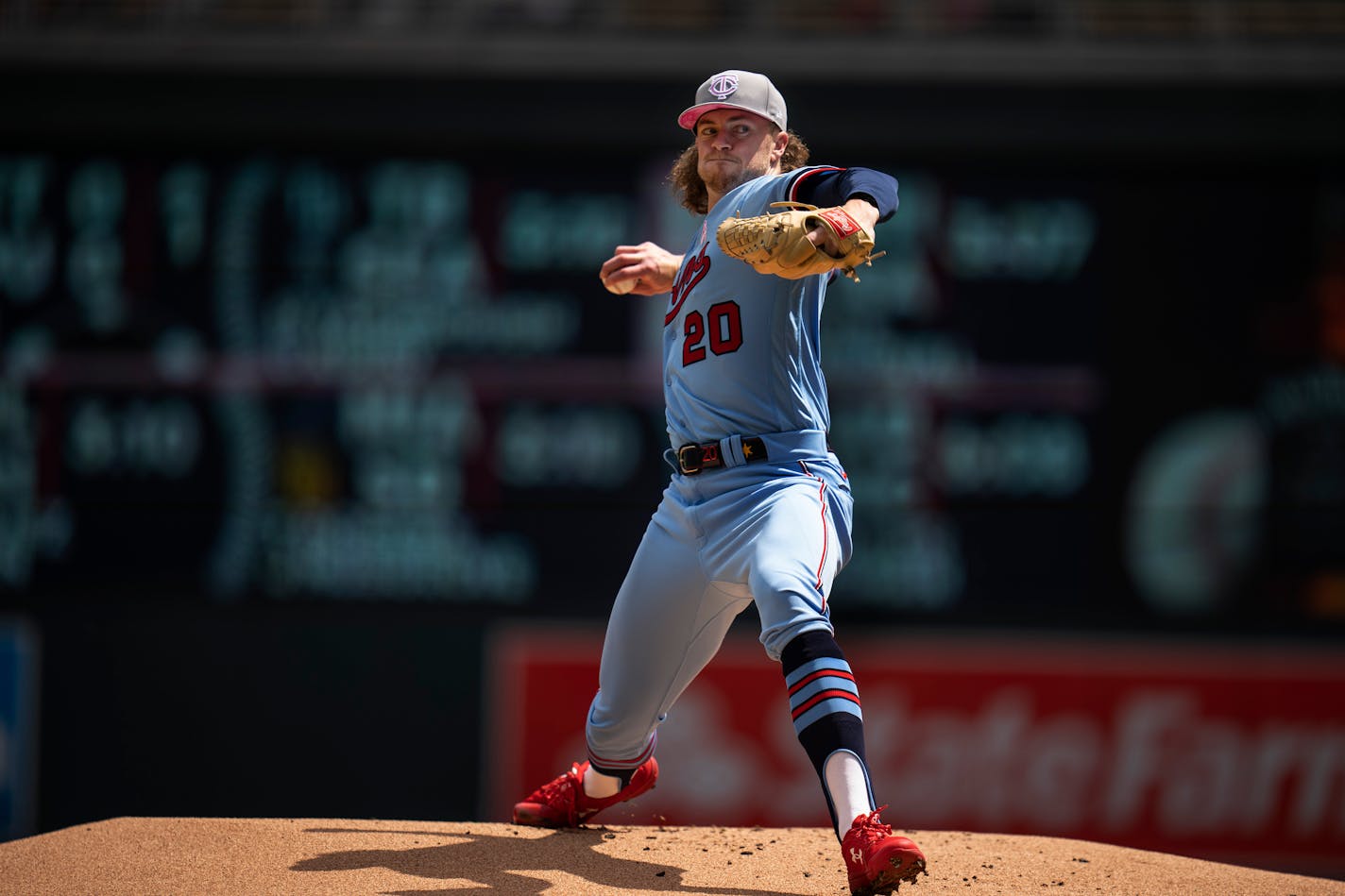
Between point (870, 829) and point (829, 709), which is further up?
point (829, 709)

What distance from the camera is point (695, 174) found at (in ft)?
13.6

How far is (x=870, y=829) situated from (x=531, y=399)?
6006 millimetres

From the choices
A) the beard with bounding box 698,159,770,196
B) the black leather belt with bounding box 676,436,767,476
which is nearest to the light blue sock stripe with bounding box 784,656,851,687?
the black leather belt with bounding box 676,436,767,476

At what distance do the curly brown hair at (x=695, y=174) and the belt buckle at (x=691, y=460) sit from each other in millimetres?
687

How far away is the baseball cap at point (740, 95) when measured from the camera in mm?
3734

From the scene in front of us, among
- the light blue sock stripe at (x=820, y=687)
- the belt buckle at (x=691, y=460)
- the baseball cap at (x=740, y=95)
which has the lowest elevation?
the light blue sock stripe at (x=820, y=687)

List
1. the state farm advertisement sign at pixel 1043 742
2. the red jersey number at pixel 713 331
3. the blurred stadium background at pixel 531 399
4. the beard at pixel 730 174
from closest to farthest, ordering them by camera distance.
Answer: the red jersey number at pixel 713 331 < the beard at pixel 730 174 < the state farm advertisement sign at pixel 1043 742 < the blurred stadium background at pixel 531 399

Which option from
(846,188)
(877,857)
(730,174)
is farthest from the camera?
(730,174)

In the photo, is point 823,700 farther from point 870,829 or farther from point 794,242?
point 794,242

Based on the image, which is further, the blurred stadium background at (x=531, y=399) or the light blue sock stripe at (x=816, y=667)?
the blurred stadium background at (x=531, y=399)

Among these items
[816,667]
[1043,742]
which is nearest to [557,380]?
[1043,742]

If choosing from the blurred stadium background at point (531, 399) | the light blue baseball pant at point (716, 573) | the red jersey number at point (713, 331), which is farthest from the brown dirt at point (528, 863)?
the blurred stadium background at point (531, 399)

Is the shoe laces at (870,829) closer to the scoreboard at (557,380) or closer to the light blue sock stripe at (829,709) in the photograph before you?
the light blue sock stripe at (829,709)

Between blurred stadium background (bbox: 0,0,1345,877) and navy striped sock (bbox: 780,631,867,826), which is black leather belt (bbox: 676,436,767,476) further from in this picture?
blurred stadium background (bbox: 0,0,1345,877)
